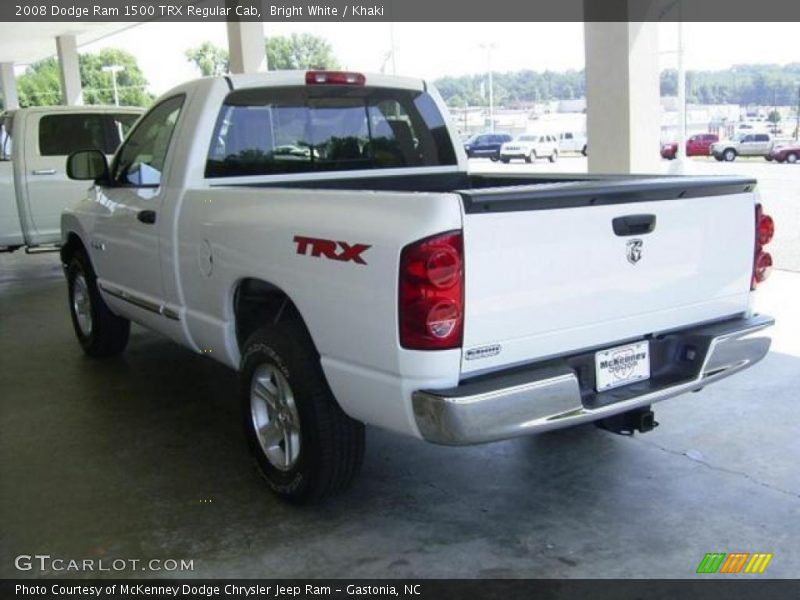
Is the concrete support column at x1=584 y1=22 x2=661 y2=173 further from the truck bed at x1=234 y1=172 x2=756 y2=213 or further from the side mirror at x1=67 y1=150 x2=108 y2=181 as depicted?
the side mirror at x1=67 y1=150 x2=108 y2=181

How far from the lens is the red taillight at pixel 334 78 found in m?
4.93

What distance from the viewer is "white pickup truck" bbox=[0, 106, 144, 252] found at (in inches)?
399

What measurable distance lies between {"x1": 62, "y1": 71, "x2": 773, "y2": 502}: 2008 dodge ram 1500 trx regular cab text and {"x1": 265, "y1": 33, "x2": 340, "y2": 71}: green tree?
45.7m

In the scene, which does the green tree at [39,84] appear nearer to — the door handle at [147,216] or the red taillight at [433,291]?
the door handle at [147,216]

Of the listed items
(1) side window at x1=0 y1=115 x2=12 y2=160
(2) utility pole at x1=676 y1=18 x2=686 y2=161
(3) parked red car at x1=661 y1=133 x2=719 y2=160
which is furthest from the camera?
(3) parked red car at x1=661 y1=133 x2=719 y2=160

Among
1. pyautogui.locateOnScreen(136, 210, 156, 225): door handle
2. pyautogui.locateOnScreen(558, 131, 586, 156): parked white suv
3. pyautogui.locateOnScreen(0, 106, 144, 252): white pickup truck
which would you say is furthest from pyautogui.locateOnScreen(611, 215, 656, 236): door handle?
pyautogui.locateOnScreen(558, 131, 586, 156): parked white suv

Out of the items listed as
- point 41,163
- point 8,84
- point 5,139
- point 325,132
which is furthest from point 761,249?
point 8,84

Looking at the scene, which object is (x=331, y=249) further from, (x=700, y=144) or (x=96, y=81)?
(x=96, y=81)

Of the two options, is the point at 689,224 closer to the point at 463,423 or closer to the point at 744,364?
the point at 744,364

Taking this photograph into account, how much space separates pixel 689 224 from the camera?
139 inches

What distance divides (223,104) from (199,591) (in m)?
2.64

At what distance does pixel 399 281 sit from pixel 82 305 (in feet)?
14.9

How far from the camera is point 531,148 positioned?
43.0 meters

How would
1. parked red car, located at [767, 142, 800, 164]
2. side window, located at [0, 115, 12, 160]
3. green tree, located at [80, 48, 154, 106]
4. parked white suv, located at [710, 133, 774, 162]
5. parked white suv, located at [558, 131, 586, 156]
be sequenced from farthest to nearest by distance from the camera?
green tree, located at [80, 48, 154, 106] → parked white suv, located at [558, 131, 586, 156] → parked white suv, located at [710, 133, 774, 162] → parked red car, located at [767, 142, 800, 164] → side window, located at [0, 115, 12, 160]
